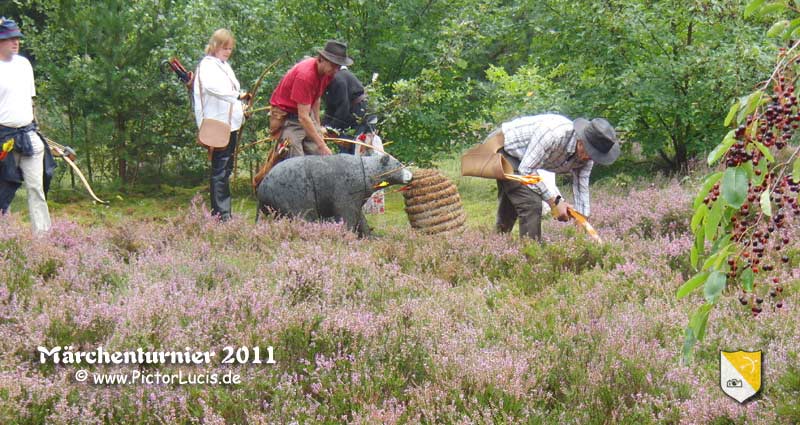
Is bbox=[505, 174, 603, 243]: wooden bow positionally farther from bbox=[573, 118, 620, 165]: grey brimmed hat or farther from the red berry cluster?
the red berry cluster

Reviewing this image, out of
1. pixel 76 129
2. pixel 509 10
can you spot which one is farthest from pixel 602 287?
pixel 76 129

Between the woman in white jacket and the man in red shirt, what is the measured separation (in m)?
0.45

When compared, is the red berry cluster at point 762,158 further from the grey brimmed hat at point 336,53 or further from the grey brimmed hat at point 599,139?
the grey brimmed hat at point 336,53

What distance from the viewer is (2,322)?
4395 millimetres

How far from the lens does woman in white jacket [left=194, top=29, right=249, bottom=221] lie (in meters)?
7.86

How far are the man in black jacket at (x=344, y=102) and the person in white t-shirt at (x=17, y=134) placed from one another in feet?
10.8

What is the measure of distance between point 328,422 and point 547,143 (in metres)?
3.96

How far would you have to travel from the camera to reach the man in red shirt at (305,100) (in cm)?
765

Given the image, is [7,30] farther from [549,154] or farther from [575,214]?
[575,214]

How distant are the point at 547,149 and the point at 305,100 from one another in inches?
100

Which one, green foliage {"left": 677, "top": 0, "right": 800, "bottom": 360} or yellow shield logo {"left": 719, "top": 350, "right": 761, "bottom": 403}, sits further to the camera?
yellow shield logo {"left": 719, "top": 350, "right": 761, "bottom": 403}

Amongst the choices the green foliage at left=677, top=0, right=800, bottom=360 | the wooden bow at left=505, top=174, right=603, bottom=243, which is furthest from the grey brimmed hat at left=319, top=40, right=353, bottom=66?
the green foliage at left=677, top=0, right=800, bottom=360

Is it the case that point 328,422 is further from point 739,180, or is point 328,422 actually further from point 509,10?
point 509,10

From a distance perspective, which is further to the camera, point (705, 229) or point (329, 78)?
point (329, 78)
